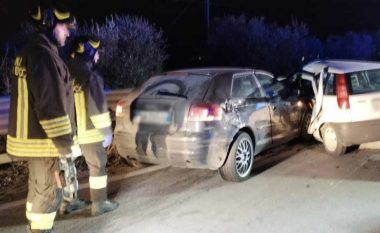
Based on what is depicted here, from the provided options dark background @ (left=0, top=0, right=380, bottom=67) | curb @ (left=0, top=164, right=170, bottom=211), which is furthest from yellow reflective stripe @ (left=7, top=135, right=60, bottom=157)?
dark background @ (left=0, top=0, right=380, bottom=67)

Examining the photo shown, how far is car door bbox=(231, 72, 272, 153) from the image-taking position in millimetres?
7121

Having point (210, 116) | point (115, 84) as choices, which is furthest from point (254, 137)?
point (115, 84)

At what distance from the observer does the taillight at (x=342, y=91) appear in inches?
312

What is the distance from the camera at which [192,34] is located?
34125mm

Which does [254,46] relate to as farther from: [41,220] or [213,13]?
[41,220]

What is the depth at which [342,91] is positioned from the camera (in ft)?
26.1

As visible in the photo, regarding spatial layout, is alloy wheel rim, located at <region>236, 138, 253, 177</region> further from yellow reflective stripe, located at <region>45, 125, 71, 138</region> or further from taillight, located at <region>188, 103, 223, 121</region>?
yellow reflective stripe, located at <region>45, 125, 71, 138</region>

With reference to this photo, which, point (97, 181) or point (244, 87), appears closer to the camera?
point (97, 181)

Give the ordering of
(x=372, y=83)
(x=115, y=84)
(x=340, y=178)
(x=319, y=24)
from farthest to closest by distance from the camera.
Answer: (x=319, y=24), (x=115, y=84), (x=372, y=83), (x=340, y=178)

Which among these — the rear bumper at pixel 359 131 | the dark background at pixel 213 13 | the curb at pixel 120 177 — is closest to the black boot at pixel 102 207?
the curb at pixel 120 177

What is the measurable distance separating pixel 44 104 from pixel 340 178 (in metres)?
4.34

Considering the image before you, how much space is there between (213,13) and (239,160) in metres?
29.5

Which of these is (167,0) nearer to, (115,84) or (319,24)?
(319,24)

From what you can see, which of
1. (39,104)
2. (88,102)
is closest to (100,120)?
(88,102)
